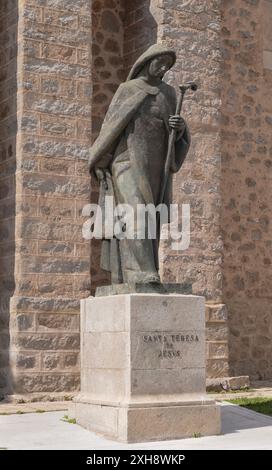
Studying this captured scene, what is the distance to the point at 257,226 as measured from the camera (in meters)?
11.9

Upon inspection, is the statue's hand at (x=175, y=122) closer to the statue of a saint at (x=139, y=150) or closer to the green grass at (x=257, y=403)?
the statue of a saint at (x=139, y=150)

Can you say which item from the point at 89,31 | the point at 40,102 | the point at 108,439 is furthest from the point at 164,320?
the point at 89,31

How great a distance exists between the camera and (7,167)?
9016 millimetres

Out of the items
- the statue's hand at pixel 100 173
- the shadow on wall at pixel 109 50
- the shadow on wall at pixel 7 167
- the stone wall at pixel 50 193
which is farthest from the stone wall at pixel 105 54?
the statue's hand at pixel 100 173

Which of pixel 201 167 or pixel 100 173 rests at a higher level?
pixel 201 167

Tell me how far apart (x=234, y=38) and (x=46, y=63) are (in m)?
3.97

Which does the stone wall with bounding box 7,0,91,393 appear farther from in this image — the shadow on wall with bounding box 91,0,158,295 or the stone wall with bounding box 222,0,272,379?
the stone wall with bounding box 222,0,272,379

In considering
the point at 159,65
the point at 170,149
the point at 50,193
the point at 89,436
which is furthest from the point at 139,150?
the point at 50,193

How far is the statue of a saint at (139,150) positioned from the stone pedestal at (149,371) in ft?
1.05

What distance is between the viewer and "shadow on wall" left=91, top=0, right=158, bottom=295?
408 inches

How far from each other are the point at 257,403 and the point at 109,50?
531 centimetres

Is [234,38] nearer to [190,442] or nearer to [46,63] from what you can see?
[46,63]

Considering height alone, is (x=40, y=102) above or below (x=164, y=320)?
above

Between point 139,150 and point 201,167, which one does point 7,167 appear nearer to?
point 201,167
